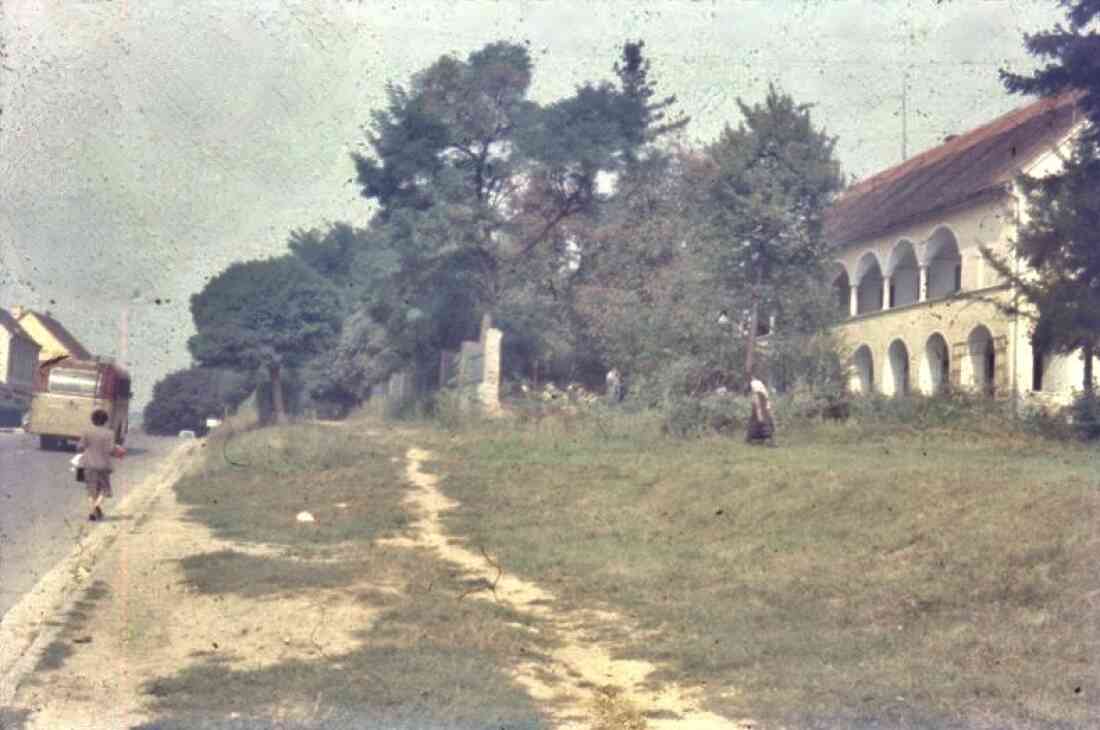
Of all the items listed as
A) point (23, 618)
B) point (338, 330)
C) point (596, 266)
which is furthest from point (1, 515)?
point (338, 330)

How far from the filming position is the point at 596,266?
120 feet

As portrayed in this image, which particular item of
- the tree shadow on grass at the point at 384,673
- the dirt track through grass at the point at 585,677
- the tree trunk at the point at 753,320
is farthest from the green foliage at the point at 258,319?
the tree shadow on grass at the point at 384,673

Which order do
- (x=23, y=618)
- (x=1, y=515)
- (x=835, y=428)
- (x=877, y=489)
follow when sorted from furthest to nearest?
(x=835, y=428) < (x=1, y=515) < (x=877, y=489) < (x=23, y=618)

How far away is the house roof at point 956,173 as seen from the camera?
28.2 metres

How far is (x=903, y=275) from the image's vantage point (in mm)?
35188

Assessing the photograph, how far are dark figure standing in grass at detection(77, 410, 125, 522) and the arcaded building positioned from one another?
14.5 m

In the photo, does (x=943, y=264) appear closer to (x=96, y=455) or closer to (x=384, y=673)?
(x=96, y=455)

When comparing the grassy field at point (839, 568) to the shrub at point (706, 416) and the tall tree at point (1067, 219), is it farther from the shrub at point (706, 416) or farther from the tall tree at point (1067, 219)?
the shrub at point (706, 416)

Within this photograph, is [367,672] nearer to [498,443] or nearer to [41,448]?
[498,443]

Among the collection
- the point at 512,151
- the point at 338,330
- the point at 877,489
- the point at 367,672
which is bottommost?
the point at 367,672

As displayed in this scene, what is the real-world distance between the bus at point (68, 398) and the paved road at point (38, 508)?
63 centimetres

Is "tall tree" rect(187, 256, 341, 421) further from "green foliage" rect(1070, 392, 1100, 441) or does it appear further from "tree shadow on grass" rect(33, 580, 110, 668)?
"tree shadow on grass" rect(33, 580, 110, 668)

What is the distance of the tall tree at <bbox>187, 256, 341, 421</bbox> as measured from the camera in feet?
138

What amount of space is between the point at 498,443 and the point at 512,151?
13.2 metres
